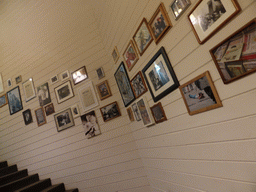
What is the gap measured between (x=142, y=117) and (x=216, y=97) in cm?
123

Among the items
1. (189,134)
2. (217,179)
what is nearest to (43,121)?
(189,134)

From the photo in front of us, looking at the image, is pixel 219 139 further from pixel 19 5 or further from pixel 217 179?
pixel 19 5

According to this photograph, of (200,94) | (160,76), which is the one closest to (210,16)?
(200,94)

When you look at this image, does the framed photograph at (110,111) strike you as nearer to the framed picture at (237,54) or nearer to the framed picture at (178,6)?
the framed picture at (178,6)

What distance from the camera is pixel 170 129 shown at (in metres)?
1.79

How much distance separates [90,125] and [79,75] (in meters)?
0.98

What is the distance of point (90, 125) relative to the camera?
312 centimetres

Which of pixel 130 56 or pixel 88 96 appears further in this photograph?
pixel 88 96

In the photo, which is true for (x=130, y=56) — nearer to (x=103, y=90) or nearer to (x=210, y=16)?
(x=103, y=90)

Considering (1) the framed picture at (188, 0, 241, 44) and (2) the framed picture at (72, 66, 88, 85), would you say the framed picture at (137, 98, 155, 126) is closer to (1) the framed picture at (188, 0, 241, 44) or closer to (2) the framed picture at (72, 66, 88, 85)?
(1) the framed picture at (188, 0, 241, 44)

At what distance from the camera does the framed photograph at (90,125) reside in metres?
3.08

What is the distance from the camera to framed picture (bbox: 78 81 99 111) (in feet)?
10.3

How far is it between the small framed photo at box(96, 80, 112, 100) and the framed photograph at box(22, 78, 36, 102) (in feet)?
5.36

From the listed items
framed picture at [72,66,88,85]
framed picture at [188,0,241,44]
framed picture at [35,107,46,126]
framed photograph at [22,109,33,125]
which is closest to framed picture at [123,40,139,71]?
framed picture at [188,0,241,44]
